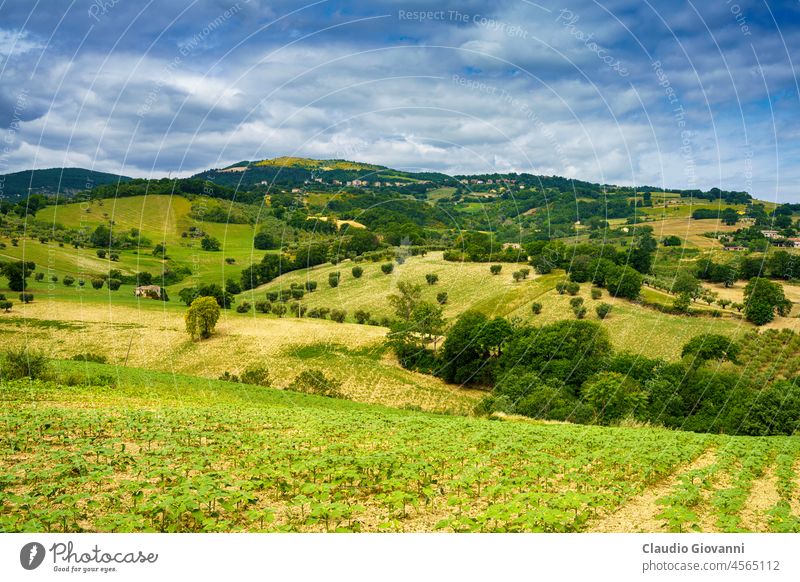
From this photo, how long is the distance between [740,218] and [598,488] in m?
155

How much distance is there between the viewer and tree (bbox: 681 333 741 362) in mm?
85400

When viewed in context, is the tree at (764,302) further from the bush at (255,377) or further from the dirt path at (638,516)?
the dirt path at (638,516)

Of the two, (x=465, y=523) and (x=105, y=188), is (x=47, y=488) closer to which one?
(x=465, y=523)

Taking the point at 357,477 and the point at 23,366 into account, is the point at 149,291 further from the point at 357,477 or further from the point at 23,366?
the point at 357,477

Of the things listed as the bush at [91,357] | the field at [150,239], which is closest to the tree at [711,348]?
the field at [150,239]

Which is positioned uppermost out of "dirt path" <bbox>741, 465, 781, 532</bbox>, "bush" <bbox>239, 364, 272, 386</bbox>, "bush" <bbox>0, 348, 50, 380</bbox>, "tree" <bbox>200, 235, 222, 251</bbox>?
"tree" <bbox>200, 235, 222, 251</bbox>

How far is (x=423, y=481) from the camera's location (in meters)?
18.4

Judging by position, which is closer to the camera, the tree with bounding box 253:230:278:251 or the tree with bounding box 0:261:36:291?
the tree with bounding box 0:261:36:291

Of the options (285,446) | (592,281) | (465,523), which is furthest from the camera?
(592,281)

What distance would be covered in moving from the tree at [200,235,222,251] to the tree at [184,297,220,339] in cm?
2382

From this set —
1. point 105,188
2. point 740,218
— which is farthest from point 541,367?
point 105,188

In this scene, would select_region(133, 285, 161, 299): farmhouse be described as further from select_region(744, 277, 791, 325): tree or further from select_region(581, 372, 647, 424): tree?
select_region(744, 277, 791, 325): tree

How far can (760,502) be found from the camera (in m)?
18.3

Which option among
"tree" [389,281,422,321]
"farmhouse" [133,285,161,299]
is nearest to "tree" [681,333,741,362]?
"tree" [389,281,422,321]
